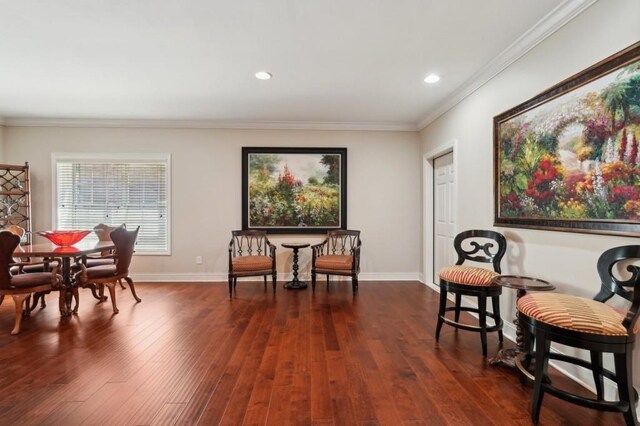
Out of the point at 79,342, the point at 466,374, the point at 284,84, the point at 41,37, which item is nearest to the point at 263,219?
the point at 284,84

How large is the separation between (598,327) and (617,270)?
0.56 meters

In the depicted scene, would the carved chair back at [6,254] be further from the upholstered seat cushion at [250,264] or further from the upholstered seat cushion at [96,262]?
the upholstered seat cushion at [250,264]

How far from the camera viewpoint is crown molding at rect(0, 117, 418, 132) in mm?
4766

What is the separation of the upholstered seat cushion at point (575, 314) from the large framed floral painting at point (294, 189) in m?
3.39

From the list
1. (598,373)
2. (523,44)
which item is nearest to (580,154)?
(523,44)

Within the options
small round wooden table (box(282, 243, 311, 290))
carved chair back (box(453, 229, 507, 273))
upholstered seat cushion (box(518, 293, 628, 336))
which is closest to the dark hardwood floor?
upholstered seat cushion (box(518, 293, 628, 336))

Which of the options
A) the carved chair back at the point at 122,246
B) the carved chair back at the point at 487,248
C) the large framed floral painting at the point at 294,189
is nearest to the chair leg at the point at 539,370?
the carved chair back at the point at 487,248

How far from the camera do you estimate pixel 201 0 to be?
209 centimetres

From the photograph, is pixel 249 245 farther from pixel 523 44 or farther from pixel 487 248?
pixel 523 44

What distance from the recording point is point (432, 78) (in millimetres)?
3293

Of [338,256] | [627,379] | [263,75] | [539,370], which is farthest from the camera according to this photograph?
[338,256]

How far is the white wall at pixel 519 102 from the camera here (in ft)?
6.13

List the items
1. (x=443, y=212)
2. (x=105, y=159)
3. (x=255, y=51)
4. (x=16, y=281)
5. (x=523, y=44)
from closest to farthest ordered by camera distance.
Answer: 1. (x=523, y=44)
2. (x=255, y=51)
3. (x=16, y=281)
4. (x=443, y=212)
5. (x=105, y=159)

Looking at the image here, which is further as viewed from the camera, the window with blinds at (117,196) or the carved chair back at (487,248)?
the window with blinds at (117,196)
